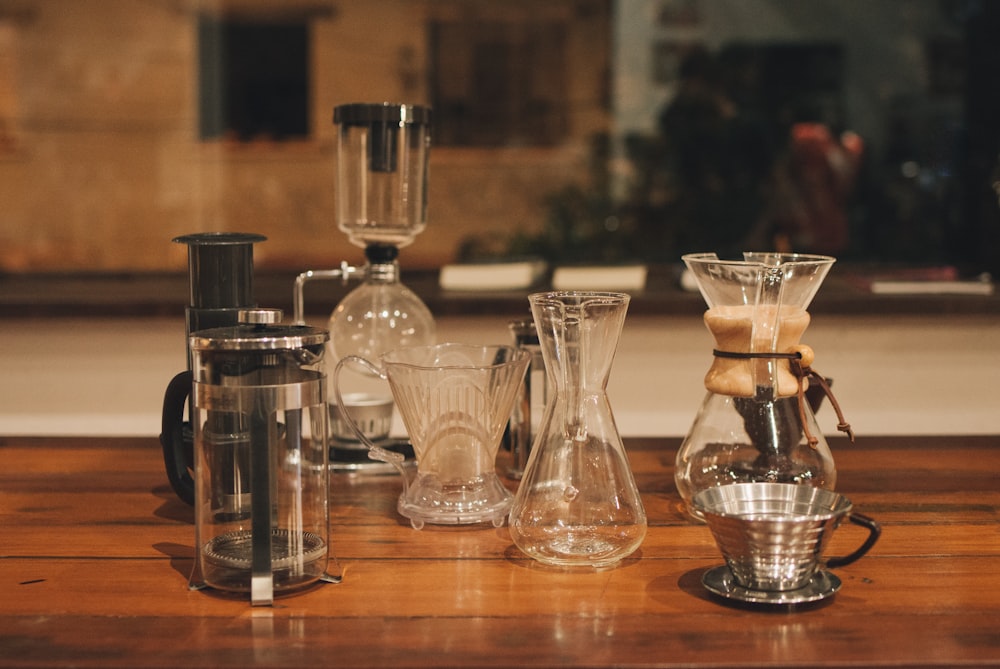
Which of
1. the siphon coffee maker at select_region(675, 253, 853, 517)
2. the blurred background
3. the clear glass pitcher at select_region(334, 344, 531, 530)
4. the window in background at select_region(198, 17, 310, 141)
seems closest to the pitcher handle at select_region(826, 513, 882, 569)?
the siphon coffee maker at select_region(675, 253, 853, 517)

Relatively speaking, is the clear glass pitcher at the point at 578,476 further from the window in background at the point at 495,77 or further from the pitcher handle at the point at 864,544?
the window in background at the point at 495,77

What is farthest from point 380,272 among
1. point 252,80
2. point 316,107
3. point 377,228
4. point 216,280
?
point 252,80

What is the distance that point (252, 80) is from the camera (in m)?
5.19

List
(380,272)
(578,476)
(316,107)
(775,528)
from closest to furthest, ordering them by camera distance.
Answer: (775,528)
(578,476)
(380,272)
(316,107)

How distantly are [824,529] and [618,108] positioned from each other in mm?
4472

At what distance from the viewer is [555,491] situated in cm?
86

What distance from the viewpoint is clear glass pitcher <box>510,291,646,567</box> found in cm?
84

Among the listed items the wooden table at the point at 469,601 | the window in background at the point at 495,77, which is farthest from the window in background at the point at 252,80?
the wooden table at the point at 469,601

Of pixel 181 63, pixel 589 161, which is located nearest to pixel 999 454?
pixel 589 161

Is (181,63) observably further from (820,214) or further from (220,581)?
(220,581)

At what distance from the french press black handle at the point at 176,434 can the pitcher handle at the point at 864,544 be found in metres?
0.51

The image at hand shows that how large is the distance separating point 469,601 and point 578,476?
0.14 m

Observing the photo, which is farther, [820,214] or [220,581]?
[820,214]

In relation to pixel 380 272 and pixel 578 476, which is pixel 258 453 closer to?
pixel 578 476
